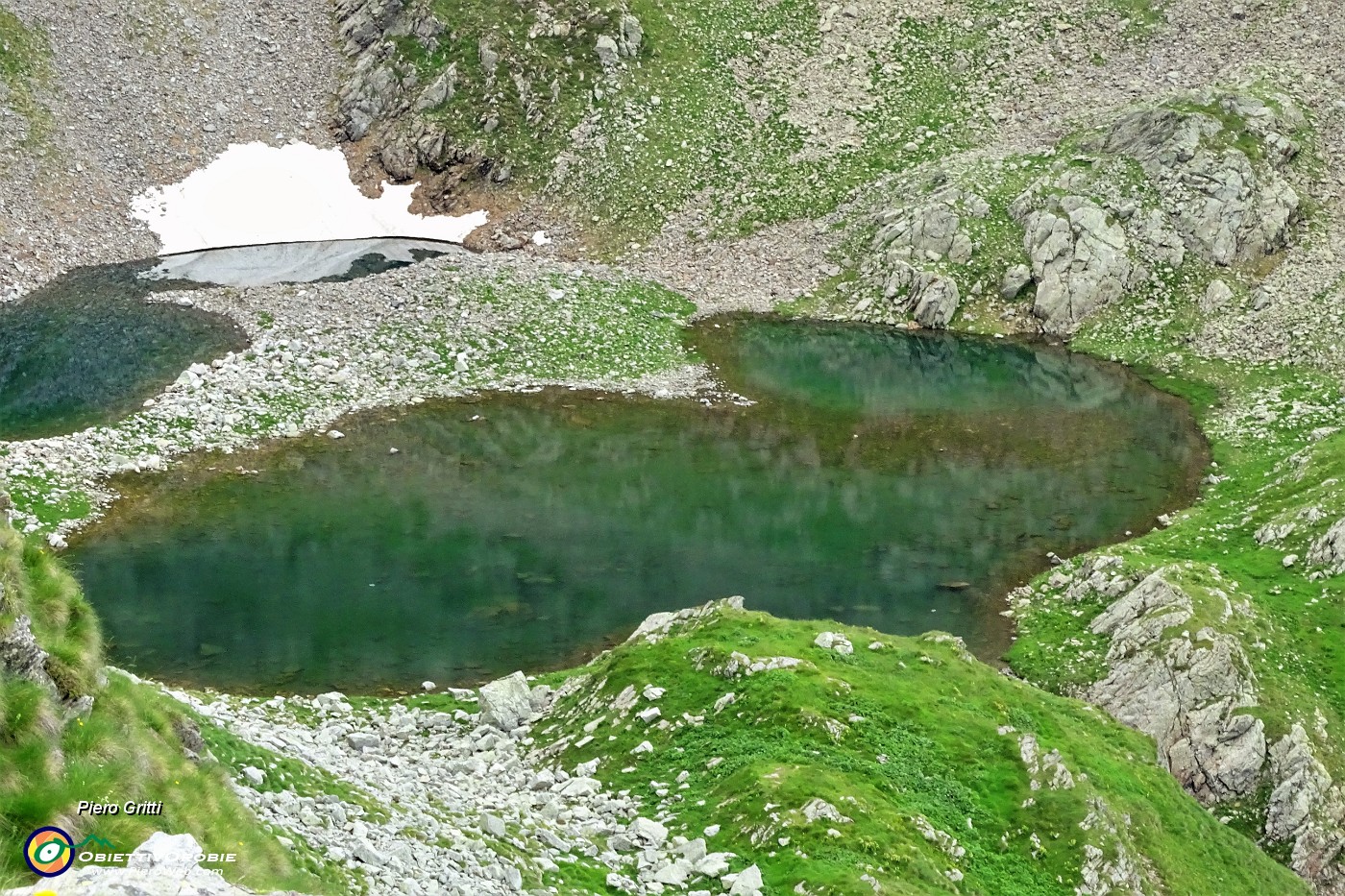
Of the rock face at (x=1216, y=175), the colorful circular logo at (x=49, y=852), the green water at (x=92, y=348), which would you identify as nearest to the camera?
the colorful circular logo at (x=49, y=852)

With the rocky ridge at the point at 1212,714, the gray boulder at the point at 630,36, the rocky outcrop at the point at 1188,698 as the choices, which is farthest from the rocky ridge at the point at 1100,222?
the rocky outcrop at the point at 1188,698

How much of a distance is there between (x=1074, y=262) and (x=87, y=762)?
254 feet

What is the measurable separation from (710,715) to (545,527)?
23294 mm

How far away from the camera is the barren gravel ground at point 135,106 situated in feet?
272

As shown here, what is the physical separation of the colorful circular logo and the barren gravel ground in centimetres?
7434

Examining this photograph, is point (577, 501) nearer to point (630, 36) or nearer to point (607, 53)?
point (607, 53)

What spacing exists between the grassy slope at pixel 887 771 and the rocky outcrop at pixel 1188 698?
103 inches

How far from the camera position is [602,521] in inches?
1954

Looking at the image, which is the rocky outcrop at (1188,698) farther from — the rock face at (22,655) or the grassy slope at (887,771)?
the rock face at (22,655)

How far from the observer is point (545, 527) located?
159ft

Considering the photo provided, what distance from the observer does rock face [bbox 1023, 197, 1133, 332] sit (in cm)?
8031

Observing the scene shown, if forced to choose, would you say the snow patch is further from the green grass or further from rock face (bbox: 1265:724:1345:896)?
rock face (bbox: 1265:724:1345:896)

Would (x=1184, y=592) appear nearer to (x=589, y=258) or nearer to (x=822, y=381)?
(x=822, y=381)

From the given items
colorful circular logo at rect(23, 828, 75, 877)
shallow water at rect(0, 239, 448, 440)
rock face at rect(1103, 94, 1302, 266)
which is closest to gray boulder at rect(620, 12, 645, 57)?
shallow water at rect(0, 239, 448, 440)
